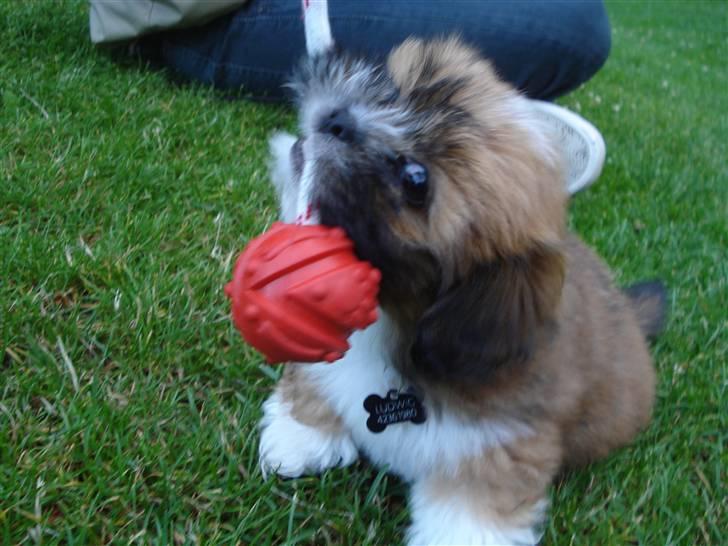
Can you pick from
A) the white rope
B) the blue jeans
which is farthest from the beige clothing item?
the white rope

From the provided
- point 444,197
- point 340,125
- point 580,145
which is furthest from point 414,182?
point 580,145

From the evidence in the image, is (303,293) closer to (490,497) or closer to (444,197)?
(444,197)

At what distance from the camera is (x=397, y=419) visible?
188 centimetres

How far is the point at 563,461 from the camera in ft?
7.14

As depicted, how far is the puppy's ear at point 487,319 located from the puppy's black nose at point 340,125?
40 centimetres

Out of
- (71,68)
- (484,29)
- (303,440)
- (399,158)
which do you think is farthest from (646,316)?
(71,68)

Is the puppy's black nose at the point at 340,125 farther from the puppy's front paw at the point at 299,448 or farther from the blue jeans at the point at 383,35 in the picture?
the blue jeans at the point at 383,35

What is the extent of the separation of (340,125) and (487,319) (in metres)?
0.53

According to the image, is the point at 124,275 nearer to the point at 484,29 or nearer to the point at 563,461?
the point at 563,461

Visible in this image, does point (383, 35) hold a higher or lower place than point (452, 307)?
lower

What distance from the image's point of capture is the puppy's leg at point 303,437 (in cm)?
208

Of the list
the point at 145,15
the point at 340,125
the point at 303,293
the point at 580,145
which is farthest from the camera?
the point at 145,15

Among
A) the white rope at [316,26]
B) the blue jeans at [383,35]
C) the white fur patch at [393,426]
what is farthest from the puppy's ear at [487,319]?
the blue jeans at [383,35]

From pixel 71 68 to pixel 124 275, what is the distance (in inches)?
76.0
